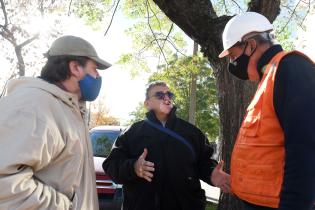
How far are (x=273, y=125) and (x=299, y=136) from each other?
209 mm

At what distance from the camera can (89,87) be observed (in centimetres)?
284

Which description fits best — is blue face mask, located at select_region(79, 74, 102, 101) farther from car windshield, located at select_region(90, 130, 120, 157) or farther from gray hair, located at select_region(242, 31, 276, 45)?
car windshield, located at select_region(90, 130, 120, 157)

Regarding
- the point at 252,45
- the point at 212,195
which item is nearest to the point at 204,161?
the point at 252,45

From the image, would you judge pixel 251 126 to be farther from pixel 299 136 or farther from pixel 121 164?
pixel 121 164

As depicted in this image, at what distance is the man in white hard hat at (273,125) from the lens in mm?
2182

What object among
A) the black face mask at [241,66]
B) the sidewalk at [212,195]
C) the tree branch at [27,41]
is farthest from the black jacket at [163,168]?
the tree branch at [27,41]

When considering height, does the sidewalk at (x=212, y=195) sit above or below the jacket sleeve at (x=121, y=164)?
below

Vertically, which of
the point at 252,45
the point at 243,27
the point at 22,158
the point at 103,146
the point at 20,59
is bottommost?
the point at 103,146

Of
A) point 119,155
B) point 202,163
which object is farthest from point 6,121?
point 202,163

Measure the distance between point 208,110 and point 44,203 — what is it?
33.5 metres

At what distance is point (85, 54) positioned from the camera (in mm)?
2809

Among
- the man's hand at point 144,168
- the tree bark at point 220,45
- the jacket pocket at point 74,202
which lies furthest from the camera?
the tree bark at point 220,45

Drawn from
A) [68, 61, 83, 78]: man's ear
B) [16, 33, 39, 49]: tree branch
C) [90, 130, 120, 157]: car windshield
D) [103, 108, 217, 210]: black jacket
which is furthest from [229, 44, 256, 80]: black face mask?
[16, 33, 39, 49]: tree branch

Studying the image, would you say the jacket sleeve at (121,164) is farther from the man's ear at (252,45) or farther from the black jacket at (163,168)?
the man's ear at (252,45)
